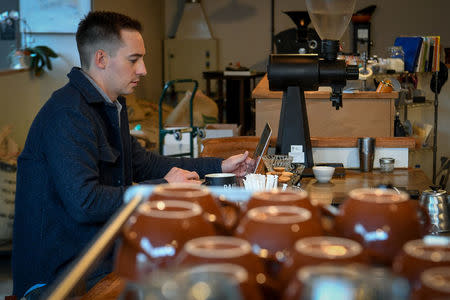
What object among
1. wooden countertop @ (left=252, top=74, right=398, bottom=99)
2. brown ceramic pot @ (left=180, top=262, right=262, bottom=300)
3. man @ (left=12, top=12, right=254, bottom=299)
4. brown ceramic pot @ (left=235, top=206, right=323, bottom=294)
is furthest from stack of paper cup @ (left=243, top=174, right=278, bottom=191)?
wooden countertop @ (left=252, top=74, right=398, bottom=99)

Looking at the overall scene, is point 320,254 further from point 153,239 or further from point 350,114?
point 350,114

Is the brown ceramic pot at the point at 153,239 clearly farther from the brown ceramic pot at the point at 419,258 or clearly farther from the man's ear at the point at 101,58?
the man's ear at the point at 101,58

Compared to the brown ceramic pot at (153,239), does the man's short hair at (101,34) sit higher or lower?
higher

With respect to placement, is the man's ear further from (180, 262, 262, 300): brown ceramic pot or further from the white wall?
the white wall

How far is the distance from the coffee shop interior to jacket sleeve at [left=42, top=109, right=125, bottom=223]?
0.47 meters

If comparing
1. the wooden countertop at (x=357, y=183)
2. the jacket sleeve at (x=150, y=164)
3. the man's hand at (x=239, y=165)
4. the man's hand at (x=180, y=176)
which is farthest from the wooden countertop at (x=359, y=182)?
the jacket sleeve at (x=150, y=164)

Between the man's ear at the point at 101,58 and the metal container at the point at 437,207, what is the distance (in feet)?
4.36

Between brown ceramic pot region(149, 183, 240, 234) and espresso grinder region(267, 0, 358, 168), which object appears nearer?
brown ceramic pot region(149, 183, 240, 234)

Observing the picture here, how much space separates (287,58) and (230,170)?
515 millimetres

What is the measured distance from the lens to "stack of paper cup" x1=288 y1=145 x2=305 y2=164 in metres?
2.76

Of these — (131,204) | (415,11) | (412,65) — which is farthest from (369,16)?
(131,204)

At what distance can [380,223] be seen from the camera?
0.91m

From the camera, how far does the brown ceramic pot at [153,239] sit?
33.2 inches

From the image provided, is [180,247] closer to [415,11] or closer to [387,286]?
[387,286]
